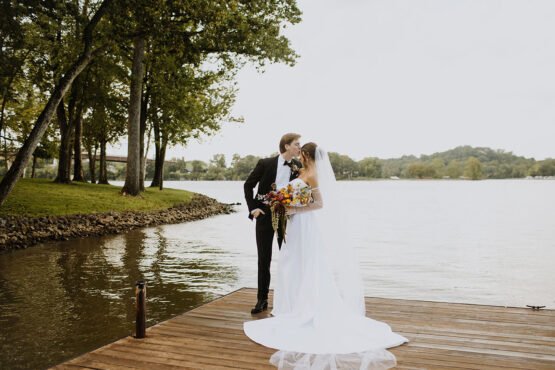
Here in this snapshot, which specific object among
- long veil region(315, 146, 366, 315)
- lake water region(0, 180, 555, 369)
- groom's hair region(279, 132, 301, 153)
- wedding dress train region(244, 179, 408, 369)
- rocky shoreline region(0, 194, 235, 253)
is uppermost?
groom's hair region(279, 132, 301, 153)

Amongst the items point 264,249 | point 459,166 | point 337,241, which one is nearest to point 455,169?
point 459,166

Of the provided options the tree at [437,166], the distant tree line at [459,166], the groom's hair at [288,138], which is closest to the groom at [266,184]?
the groom's hair at [288,138]

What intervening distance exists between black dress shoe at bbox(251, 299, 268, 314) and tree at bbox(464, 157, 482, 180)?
168m

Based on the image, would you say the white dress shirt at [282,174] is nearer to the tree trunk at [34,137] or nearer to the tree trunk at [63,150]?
the tree trunk at [34,137]

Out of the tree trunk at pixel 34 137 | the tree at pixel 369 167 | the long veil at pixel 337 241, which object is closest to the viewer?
the long veil at pixel 337 241

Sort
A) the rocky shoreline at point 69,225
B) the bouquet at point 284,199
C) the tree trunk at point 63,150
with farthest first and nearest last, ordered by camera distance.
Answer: the tree trunk at point 63,150, the rocky shoreline at point 69,225, the bouquet at point 284,199

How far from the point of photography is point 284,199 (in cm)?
544

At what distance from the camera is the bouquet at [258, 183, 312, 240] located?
17.9 ft

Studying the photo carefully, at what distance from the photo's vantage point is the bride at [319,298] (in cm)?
449

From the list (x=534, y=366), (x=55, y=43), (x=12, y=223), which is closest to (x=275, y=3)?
(x=55, y=43)

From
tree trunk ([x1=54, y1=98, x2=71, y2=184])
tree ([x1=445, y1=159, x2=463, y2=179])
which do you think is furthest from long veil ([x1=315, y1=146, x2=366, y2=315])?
tree ([x1=445, y1=159, x2=463, y2=179])

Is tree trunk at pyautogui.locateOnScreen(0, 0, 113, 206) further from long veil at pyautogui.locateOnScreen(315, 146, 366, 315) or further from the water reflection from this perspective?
long veil at pyautogui.locateOnScreen(315, 146, 366, 315)

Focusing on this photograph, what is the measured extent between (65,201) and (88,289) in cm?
1307

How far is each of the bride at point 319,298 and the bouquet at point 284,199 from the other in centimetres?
10
